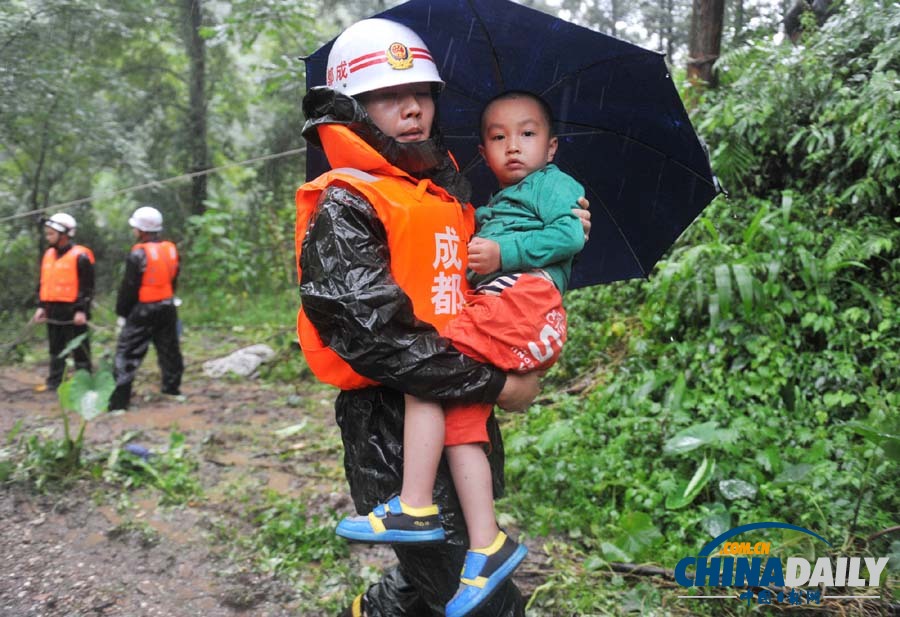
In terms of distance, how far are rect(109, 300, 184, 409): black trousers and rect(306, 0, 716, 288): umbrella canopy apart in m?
5.24

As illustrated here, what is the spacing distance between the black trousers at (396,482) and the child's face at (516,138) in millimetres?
859

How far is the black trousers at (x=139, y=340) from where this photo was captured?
271 inches

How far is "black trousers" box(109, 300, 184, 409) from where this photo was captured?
22.6 feet

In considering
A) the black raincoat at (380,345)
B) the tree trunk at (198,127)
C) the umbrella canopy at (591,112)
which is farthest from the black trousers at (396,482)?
the tree trunk at (198,127)

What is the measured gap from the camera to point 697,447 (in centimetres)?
374

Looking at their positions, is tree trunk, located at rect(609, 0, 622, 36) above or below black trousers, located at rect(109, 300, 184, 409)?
above

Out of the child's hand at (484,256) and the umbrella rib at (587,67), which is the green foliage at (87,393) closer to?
the child's hand at (484,256)

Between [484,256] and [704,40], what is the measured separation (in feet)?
16.7

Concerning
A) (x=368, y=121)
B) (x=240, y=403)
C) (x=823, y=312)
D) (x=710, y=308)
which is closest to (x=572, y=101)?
(x=368, y=121)

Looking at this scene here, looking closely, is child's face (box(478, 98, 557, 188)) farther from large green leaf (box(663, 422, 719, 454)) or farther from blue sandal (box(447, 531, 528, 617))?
large green leaf (box(663, 422, 719, 454))

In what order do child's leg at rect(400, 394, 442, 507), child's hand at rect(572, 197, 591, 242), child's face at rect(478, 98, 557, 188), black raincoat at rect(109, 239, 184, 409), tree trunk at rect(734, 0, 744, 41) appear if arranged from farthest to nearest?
1. tree trunk at rect(734, 0, 744, 41)
2. black raincoat at rect(109, 239, 184, 409)
3. child's face at rect(478, 98, 557, 188)
4. child's hand at rect(572, 197, 591, 242)
5. child's leg at rect(400, 394, 442, 507)

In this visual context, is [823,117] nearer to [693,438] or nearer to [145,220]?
[693,438]

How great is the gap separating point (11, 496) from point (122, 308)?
304 centimetres

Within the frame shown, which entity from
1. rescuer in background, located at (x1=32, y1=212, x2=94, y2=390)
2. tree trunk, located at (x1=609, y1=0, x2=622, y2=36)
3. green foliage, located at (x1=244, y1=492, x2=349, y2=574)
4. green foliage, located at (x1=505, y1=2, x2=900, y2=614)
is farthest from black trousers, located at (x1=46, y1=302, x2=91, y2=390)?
tree trunk, located at (x1=609, y1=0, x2=622, y2=36)
